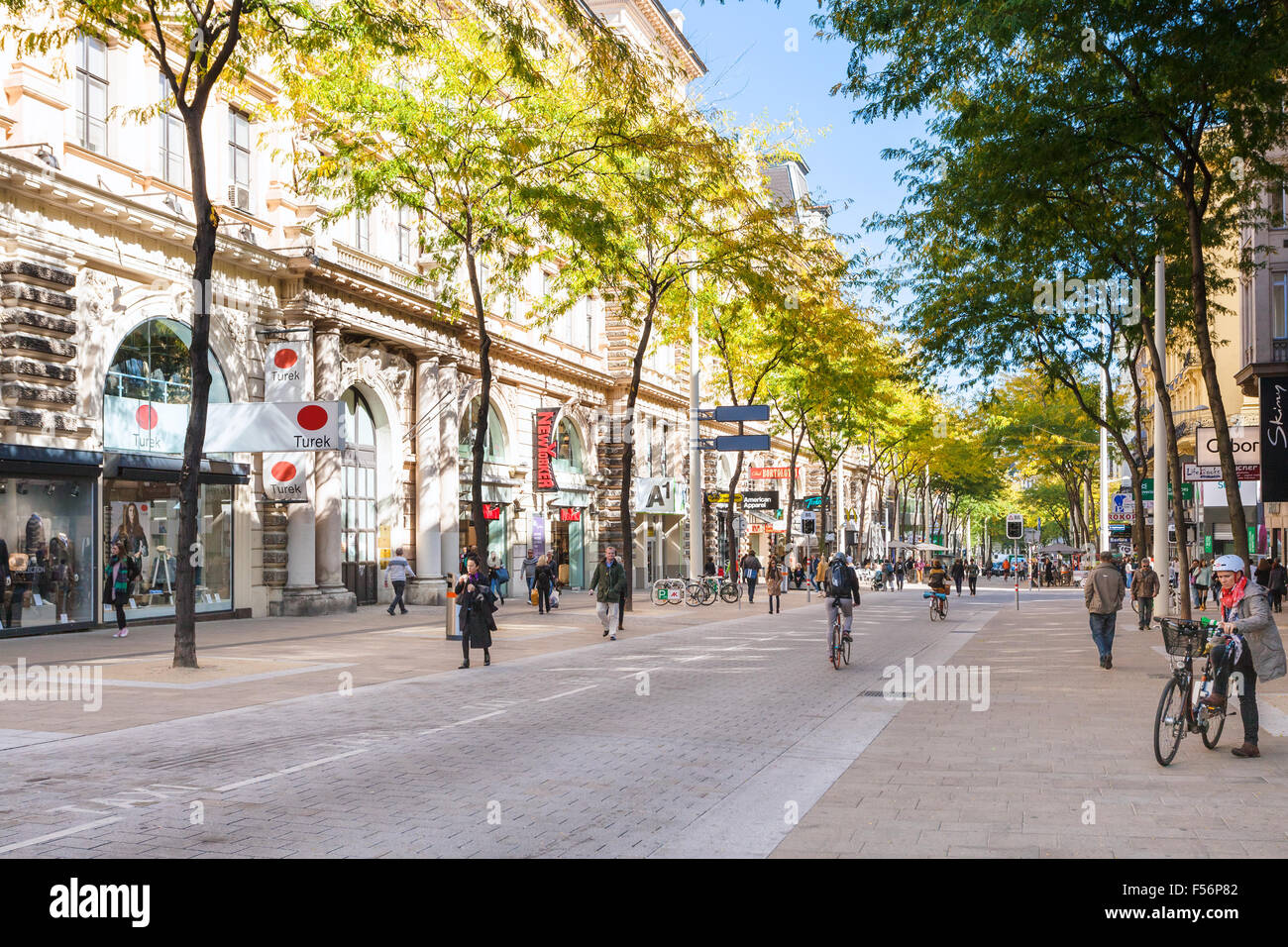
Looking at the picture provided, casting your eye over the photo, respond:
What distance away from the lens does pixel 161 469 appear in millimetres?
24234

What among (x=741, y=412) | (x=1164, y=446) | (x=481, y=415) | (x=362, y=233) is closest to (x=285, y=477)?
(x=481, y=415)

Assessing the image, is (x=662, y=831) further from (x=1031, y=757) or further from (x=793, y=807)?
(x=1031, y=757)

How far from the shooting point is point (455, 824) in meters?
7.45

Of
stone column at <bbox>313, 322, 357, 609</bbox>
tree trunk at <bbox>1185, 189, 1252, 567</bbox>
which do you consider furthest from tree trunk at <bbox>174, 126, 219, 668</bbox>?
tree trunk at <bbox>1185, 189, 1252, 567</bbox>

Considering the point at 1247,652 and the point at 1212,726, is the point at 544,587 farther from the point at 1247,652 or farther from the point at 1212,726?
the point at 1247,652

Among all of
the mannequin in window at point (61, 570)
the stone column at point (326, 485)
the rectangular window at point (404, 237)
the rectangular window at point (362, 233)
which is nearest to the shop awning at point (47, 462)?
the mannequin in window at point (61, 570)

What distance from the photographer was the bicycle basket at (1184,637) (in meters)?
9.81

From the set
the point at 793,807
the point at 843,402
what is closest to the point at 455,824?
the point at 793,807

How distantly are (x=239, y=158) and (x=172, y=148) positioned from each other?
2.39 m

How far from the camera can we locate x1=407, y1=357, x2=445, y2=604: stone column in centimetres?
3431

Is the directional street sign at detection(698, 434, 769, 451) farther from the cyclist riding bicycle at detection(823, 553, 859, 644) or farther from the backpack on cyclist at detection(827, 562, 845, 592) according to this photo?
the backpack on cyclist at detection(827, 562, 845, 592)

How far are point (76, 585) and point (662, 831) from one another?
723 inches

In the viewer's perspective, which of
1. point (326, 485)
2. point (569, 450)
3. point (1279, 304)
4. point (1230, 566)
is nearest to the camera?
point (1230, 566)

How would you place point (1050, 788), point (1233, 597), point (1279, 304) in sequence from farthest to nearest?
point (1279, 304)
point (1233, 597)
point (1050, 788)
